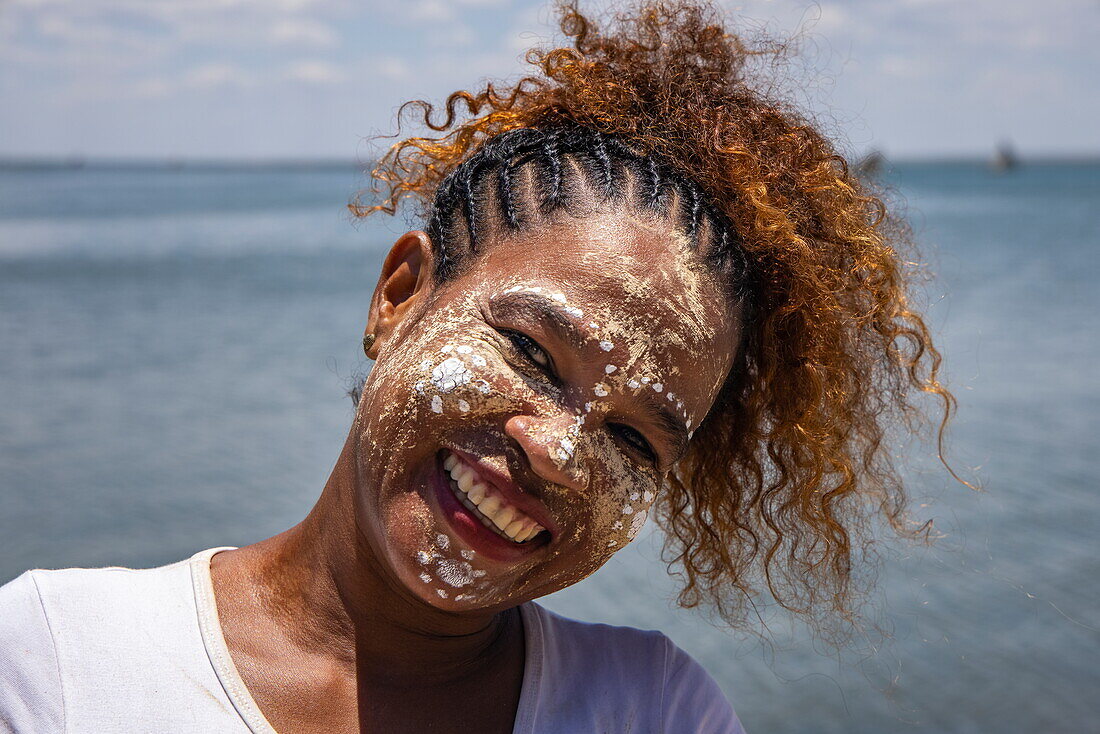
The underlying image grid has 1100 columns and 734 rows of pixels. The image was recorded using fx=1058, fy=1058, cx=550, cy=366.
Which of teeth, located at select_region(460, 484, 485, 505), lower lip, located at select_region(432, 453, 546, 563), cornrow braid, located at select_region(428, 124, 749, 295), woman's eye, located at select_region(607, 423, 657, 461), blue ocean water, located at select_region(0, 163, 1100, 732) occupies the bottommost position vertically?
blue ocean water, located at select_region(0, 163, 1100, 732)

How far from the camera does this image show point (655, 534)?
5.43m

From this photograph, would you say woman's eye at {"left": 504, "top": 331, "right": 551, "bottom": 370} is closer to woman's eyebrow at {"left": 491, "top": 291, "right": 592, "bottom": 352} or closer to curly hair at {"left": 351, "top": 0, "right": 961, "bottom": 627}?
woman's eyebrow at {"left": 491, "top": 291, "right": 592, "bottom": 352}

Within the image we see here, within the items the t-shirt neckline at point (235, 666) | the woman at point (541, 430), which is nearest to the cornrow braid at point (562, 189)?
the woman at point (541, 430)

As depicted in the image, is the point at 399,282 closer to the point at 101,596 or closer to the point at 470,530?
the point at 470,530

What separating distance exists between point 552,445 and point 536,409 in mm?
69

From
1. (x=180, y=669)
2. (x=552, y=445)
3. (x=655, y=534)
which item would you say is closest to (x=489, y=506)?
(x=552, y=445)

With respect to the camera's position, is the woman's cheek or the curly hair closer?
the woman's cheek

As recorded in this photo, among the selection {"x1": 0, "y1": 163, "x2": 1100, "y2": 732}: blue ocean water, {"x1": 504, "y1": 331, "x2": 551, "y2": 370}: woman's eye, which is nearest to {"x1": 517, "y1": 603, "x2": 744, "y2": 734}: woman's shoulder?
{"x1": 504, "y1": 331, "x2": 551, "y2": 370}: woman's eye

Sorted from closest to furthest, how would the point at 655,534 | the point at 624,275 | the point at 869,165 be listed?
the point at 624,275 < the point at 869,165 < the point at 655,534

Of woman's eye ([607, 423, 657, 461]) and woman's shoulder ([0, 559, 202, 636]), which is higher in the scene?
woman's eye ([607, 423, 657, 461])

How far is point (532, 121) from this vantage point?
2059 mm

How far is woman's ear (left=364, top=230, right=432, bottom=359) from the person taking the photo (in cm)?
191

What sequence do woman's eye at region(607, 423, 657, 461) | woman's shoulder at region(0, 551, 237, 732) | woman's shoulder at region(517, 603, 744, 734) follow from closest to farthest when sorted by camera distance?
woman's shoulder at region(0, 551, 237, 732)
woman's eye at region(607, 423, 657, 461)
woman's shoulder at region(517, 603, 744, 734)

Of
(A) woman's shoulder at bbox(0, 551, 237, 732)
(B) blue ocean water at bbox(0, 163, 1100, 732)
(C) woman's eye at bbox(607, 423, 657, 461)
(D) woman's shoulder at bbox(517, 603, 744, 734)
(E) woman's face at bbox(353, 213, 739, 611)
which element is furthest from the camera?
(B) blue ocean water at bbox(0, 163, 1100, 732)
